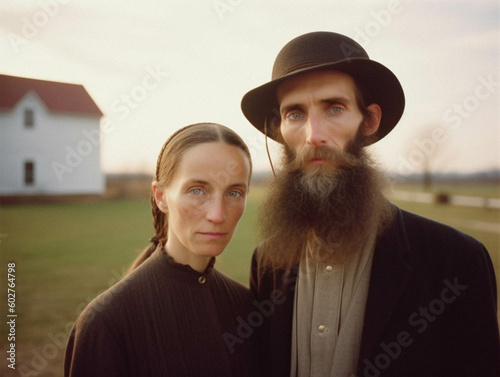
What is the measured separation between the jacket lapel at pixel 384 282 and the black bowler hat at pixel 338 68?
72 cm

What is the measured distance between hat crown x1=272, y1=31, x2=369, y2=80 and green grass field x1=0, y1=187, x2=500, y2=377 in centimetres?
87

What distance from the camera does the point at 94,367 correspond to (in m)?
1.70

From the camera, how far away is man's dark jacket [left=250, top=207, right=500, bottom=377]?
1.85 meters

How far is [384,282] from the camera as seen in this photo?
6.42 feet

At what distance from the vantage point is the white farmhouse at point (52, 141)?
508 inches

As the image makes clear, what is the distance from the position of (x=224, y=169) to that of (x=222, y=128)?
256 mm

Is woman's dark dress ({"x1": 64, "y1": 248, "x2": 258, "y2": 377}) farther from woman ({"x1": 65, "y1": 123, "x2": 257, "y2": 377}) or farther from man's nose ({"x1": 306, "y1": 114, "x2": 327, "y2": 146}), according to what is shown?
man's nose ({"x1": 306, "y1": 114, "x2": 327, "y2": 146})

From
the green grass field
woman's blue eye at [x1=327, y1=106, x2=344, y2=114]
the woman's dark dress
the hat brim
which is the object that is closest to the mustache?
woman's blue eye at [x1=327, y1=106, x2=344, y2=114]

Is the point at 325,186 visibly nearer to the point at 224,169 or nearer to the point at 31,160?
the point at 224,169

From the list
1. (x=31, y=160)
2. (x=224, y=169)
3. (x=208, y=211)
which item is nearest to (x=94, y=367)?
(x=208, y=211)

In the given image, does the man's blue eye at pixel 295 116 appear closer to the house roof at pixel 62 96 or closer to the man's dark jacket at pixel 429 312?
the man's dark jacket at pixel 429 312

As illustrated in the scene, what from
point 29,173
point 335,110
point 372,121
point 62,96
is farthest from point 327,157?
point 62,96

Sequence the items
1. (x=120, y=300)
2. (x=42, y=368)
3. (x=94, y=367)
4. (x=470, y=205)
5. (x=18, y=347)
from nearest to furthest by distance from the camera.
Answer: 1. (x=94, y=367)
2. (x=120, y=300)
3. (x=42, y=368)
4. (x=18, y=347)
5. (x=470, y=205)

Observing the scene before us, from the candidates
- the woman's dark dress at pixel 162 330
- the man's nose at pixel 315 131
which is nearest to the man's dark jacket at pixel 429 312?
the woman's dark dress at pixel 162 330
